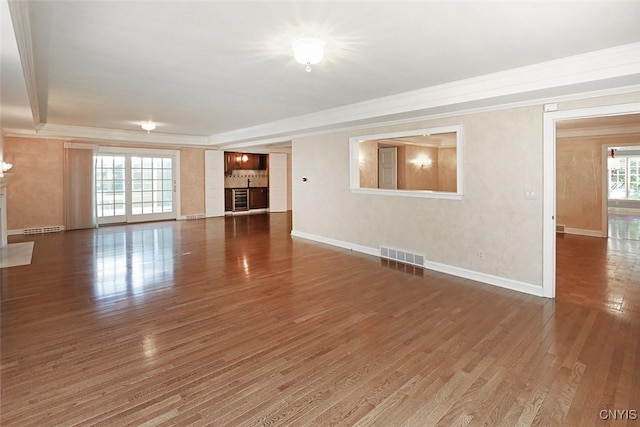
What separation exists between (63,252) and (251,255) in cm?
340

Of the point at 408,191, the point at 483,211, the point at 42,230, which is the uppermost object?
the point at 408,191

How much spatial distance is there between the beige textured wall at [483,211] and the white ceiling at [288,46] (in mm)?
666

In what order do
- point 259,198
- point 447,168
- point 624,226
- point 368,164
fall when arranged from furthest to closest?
point 259,198 → point 447,168 → point 624,226 → point 368,164

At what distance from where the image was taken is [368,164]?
896 centimetres

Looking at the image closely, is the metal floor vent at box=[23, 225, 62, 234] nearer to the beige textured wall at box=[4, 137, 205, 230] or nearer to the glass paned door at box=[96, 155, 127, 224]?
the beige textured wall at box=[4, 137, 205, 230]

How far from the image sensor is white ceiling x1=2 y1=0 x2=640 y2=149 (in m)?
2.48

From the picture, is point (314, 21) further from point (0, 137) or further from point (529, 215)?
point (0, 137)

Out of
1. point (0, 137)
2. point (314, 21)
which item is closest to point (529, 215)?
point (314, 21)

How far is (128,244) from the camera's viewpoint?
708cm

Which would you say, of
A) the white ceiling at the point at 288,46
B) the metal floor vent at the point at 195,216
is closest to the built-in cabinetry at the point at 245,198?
the metal floor vent at the point at 195,216

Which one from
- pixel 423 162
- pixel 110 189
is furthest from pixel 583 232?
pixel 110 189

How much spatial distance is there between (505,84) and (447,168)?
23.1ft

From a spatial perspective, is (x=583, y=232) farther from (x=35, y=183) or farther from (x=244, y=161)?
(x=35, y=183)

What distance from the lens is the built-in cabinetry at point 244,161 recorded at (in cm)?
1240
